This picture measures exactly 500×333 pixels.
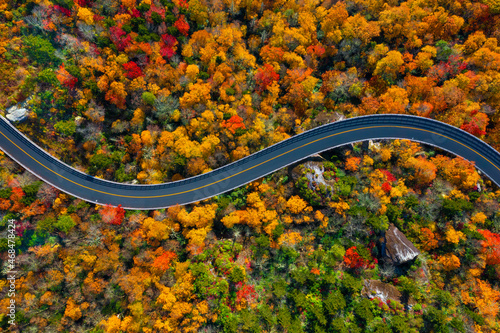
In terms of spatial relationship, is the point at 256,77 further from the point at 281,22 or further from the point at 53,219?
the point at 53,219

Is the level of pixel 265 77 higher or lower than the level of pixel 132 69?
higher

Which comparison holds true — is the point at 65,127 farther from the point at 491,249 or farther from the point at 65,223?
the point at 491,249

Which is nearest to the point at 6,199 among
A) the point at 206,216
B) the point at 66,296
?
the point at 66,296

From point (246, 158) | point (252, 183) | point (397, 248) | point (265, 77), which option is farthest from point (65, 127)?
point (397, 248)

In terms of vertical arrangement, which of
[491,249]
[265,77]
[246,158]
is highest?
[265,77]

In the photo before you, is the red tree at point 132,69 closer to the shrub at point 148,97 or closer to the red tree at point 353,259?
the shrub at point 148,97

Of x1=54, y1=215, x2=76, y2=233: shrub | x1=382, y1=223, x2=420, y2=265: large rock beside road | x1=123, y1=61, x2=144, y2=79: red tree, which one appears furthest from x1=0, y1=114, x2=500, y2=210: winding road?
x1=123, y1=61, x2=144, y2=79: red tree

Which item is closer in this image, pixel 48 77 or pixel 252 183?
pixel 48 77
